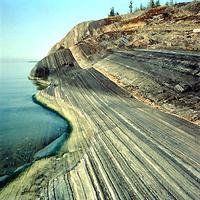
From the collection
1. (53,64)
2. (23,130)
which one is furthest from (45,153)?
(53,64)

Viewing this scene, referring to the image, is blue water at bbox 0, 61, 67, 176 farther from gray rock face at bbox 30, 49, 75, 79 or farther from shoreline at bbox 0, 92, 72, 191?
gray rock face at bbox 30, 49, 75, 79

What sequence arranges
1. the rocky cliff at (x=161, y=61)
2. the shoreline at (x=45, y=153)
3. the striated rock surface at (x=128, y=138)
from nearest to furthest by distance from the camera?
the striated rock surface at (x=128, y=138)
the shoreline at (x=45, y=153)
the rocky cliff at (x=161, y=61)

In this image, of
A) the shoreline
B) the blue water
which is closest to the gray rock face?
the blue water

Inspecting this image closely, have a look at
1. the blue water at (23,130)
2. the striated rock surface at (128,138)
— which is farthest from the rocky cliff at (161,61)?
the blue water at (23,130)

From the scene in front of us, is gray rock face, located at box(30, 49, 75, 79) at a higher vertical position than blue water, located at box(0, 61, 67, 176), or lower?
lower

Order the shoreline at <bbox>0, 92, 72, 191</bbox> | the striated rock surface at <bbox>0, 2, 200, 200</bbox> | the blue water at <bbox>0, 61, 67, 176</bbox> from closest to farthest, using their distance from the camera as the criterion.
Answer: the striated rock surface at <bbox>0, 2, 200, 200</bbox>
the shoreline at <bbox>0, 92, 72, 191</bbox>
the blue water at <bbox>0, 61, 67, 176</bbox>

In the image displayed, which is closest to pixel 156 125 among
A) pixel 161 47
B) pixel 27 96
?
pixel 161 47

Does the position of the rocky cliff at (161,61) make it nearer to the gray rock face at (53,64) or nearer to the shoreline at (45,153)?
the gray rock face at (53,64)

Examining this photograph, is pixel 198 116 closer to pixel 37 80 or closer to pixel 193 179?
pixel 193 179
